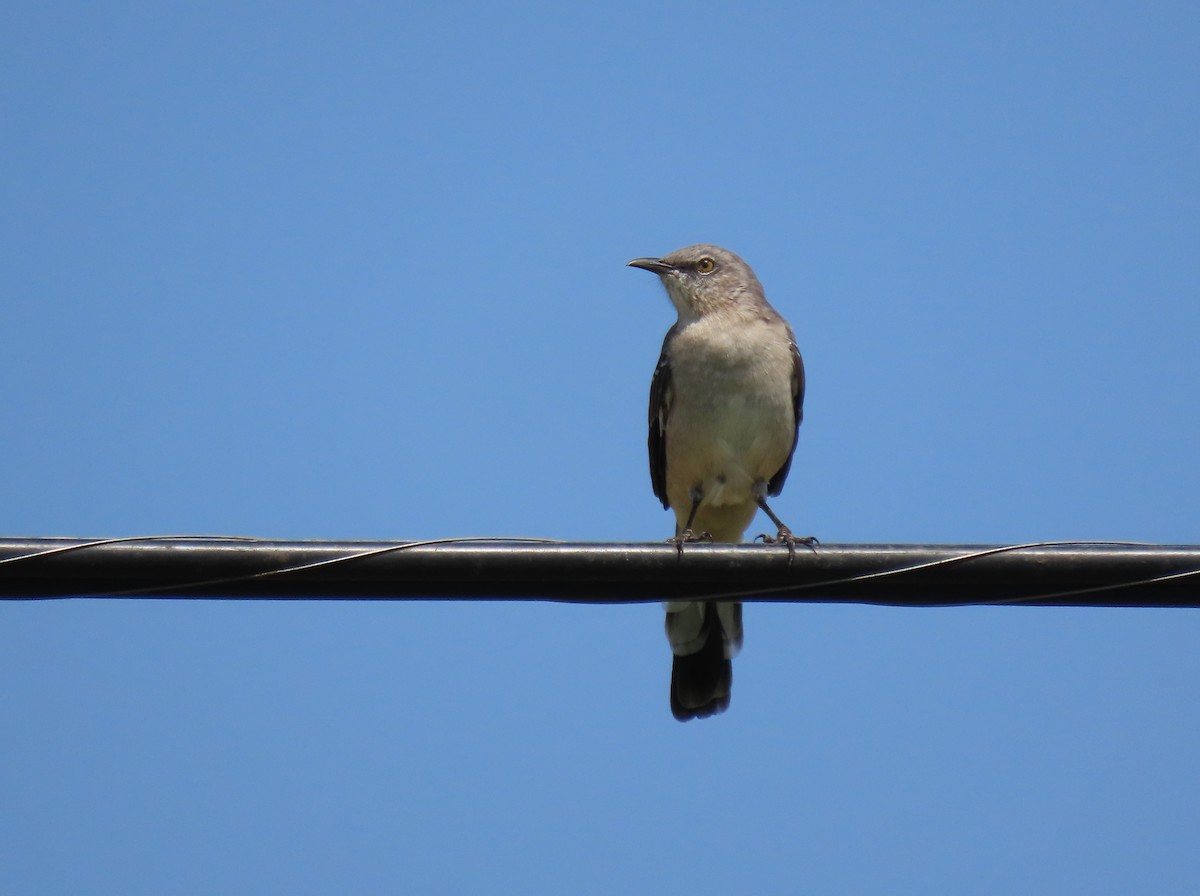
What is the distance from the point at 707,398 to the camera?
825 cm

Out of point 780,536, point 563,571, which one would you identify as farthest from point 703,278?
point 563,571

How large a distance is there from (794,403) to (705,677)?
2280mm

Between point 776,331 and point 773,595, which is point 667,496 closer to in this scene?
point 776,331

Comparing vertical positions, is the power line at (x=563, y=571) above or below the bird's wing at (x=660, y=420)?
below

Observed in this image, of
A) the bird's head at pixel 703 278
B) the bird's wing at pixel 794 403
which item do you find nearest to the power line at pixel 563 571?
the bird's wing at pixel 794 403

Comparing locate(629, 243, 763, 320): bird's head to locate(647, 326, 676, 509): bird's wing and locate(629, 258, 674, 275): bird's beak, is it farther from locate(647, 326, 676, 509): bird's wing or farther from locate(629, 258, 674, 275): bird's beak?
locate(647, 326, 676, 509): bird's wing

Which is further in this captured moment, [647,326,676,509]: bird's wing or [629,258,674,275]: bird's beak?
[629,258,674,275]: bird's beak

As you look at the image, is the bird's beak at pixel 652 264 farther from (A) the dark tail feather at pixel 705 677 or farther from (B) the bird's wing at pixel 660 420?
(A) the dark tail feather at pixel 705 677

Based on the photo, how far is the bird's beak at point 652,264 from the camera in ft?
31.0

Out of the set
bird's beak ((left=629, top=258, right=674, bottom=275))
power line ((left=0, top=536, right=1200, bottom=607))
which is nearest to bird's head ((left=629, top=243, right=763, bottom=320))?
bird's beak ((left=629, top=258, right=674, bottom=275))

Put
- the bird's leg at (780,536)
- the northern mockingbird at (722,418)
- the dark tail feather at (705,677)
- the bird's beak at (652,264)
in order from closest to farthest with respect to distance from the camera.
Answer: the bird's leg at (780,536) < the dark tail feather at (705,677) < the northern mockingbird at (722,418) < the bird's beak at (652,264)

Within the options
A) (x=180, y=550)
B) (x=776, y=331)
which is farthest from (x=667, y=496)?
(x=180, y=550)

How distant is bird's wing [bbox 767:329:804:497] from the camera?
867 cm

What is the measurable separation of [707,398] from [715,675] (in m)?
1.87
